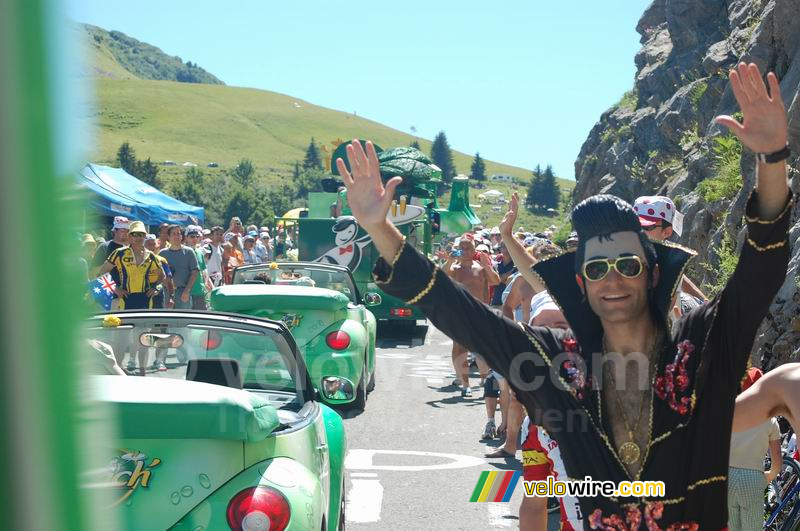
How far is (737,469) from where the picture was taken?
4715 millimetres

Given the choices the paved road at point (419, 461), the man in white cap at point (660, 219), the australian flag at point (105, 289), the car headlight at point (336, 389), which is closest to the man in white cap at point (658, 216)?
the man in white cap at point (660, 219)

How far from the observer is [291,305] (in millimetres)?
9969

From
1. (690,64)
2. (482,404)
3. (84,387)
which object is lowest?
(482,404)

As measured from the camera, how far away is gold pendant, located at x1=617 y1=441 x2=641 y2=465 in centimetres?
292

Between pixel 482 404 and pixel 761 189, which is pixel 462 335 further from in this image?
pixel 482 404

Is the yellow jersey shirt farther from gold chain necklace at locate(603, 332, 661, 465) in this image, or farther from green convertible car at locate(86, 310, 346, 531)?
gold chain necklace at locate(603, 332, 661, 465)

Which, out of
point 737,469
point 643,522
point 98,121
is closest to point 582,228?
point 643,522

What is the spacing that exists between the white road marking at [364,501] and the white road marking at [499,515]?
787 mm

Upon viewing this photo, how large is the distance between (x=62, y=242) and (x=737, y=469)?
4.36m

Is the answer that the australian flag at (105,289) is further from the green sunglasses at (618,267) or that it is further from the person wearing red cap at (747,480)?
the green sunglasses at (618,267)

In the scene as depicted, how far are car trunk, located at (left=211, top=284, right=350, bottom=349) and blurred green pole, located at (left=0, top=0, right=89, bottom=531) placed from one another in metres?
8.83

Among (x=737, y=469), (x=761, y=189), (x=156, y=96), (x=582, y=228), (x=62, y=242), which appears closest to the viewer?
(x=62, y=242)

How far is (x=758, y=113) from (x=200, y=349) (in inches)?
148

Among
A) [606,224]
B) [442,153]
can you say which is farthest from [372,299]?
[442,153]
